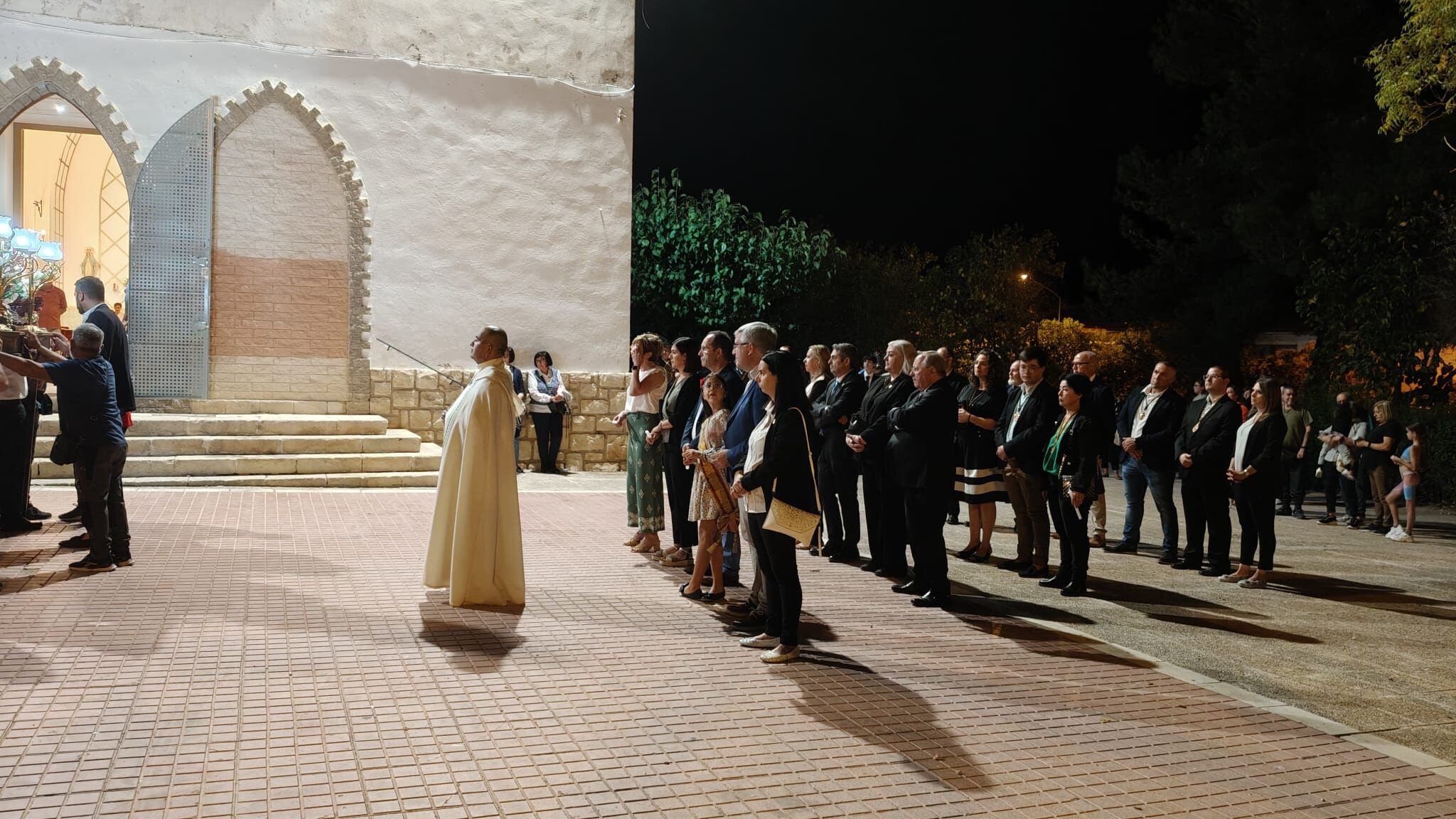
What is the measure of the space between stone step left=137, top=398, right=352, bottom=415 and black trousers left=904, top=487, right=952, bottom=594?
10.2 meters

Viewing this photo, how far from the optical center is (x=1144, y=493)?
10148mm

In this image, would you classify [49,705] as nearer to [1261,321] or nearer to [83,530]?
[83,530]

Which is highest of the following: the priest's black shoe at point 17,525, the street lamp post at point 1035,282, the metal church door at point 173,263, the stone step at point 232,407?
the street lamp post at point 1035,282

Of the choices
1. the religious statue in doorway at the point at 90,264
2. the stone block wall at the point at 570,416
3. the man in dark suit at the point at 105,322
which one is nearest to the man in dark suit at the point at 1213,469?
the stone block wall at the point at 570,416

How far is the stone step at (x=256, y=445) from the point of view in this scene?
471 inches

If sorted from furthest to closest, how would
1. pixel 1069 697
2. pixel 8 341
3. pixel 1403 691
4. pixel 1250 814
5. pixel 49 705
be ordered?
pixel 8 341
pixel 1403 691
pixel 1069 697
pixel 49 705
pixel 1250 814

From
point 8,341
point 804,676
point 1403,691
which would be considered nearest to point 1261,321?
point 1403,691

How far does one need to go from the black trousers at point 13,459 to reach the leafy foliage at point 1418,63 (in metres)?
13.7

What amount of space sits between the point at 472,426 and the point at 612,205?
10730mm

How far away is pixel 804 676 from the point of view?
5.28m

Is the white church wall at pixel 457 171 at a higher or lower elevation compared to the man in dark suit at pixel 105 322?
higher

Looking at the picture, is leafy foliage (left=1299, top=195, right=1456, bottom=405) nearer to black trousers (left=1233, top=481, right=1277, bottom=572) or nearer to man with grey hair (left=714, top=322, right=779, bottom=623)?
black trousers (left=1233, top=481, right=1277, bottom=572)

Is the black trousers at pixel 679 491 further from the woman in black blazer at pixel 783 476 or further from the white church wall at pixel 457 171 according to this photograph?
the white church wall at pixel 457 171

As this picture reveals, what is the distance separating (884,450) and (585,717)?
433 cm
